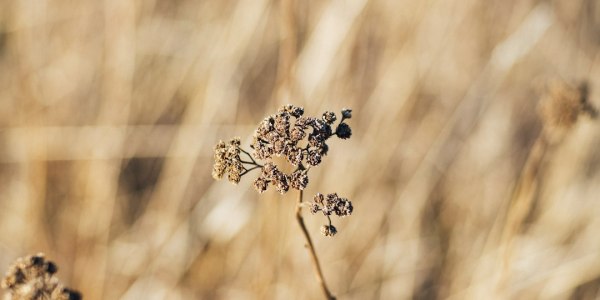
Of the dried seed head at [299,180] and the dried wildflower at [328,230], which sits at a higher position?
the dried seed head at [299,180]

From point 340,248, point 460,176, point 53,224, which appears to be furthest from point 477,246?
point 53,224

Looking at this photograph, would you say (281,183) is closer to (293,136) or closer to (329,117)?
(293,136)

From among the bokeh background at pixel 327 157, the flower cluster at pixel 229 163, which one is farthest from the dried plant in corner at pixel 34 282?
the bokeh background at pixel 327 157

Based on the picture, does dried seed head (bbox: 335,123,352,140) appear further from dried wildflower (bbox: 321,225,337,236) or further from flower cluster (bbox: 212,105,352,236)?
dried wildflower (bbox: 321,225,337,236)

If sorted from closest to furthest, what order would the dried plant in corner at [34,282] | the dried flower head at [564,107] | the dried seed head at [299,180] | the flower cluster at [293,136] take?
1. the dried seed head at [299,180]
2. the flower cluster at [293,136]
3. the dried plant in corner at [34,282]
4. the dried flower head at [564,107]

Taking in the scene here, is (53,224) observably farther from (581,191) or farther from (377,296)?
(581,191)

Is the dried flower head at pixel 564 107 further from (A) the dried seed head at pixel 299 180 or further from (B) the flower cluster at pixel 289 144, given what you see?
(A) the dried seed head at pixel 299 180

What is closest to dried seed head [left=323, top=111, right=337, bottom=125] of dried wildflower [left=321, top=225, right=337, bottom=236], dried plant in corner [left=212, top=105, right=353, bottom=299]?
dried plant in corner [left=212, top=105, right=353, bottom=299]
